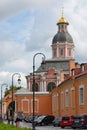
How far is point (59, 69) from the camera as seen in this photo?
152000mm

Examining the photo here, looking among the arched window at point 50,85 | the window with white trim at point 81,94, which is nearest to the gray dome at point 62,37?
the arched window at point 50,85

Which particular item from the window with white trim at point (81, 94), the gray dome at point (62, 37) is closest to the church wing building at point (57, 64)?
the gray dome at point (62, 37)

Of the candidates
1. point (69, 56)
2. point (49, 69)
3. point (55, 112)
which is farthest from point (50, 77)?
point (55, 112)

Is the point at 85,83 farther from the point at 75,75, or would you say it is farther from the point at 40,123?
the point at 40,123

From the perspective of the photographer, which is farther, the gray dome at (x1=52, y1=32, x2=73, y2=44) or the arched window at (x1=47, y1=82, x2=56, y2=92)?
the gray dome at (x1=52, y1=32, x2=73, y2=44)

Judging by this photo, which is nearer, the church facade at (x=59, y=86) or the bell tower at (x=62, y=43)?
the church facade at (x=59, y=86)

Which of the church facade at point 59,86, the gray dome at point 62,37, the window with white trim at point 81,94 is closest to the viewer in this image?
the window with white trim at point 81,94

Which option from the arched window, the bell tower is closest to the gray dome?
the bell tower

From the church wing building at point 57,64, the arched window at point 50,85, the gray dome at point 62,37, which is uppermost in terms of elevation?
the gray dome at point 62,37

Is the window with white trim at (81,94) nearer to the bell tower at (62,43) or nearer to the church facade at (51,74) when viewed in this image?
the church facade at (51,74)

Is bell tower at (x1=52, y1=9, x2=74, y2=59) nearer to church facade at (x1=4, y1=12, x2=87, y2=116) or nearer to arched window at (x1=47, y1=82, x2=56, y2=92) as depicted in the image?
church facade at (x1=4, y1=12, x2=87, y2=116)

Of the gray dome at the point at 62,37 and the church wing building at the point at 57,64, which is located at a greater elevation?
the gray dome at the point at 62,37

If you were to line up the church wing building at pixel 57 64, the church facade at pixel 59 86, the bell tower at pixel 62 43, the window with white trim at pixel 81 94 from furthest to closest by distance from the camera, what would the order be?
the bell tower at pixel 62 43, the church wing building at pixel 57 64, the church facade at pixel 59 86, the window with white trim at pixel 81 94

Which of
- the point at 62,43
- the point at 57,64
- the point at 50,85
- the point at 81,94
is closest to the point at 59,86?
the point at 81,94
